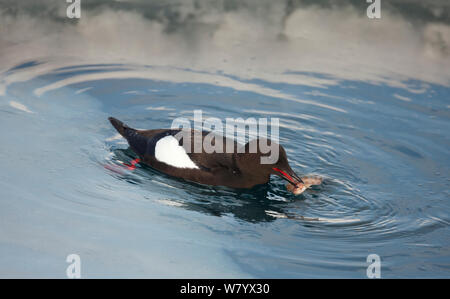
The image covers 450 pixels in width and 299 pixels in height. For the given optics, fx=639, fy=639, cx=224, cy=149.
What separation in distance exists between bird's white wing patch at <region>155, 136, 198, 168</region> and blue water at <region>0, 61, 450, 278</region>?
181 millimetres

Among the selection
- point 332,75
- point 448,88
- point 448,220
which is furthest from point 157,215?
point 448,88

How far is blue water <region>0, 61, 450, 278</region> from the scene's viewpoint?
16.1 feet

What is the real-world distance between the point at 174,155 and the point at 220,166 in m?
0.47

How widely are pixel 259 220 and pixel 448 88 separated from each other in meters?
4.32

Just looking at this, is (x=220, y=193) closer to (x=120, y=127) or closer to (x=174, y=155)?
(x=174, y=155)

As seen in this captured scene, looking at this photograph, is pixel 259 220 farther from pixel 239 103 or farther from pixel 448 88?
pixel 448 88

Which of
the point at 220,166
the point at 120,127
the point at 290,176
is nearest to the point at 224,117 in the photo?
the point at 120,127

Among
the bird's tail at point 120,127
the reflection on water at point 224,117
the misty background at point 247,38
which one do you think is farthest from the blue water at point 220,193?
the misty background at point 247,38

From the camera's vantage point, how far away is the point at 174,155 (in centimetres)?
638

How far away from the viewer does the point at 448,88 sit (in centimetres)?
873

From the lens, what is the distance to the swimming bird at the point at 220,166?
20.4ft

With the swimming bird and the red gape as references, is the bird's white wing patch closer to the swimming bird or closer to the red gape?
the swimming bird

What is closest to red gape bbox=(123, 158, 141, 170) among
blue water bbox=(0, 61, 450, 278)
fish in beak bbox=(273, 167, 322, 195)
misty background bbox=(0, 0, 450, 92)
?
blue water bbox=(0, 61, 450, 278)

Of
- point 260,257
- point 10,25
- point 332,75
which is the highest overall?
point 10,25
